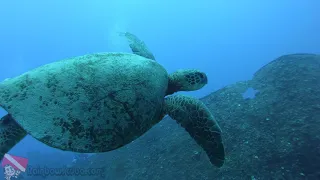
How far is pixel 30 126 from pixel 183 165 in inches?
158

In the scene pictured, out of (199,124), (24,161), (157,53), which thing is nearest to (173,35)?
(157,53)

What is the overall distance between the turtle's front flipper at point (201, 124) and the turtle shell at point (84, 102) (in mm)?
453

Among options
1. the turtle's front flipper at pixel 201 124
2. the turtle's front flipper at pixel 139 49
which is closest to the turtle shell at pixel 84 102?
the turtle's front flipper at pixel 201 124

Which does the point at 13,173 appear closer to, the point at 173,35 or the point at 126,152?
A: the point at 126,152

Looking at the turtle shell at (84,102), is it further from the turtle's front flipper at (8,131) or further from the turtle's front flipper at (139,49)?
the turtle's front flipper at (139,49)

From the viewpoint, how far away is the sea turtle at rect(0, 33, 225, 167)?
9.18 ft

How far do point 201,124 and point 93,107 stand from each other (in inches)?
69.4

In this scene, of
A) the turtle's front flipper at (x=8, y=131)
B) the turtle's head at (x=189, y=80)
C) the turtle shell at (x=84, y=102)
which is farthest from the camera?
the turtle's head at (x=189, y=80)

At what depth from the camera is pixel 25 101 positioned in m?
2.85

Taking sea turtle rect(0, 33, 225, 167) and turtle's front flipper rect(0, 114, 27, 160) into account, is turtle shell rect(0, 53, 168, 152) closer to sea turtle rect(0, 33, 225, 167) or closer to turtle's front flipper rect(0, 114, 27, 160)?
sea turtle rect(0, 33, 225, 167)

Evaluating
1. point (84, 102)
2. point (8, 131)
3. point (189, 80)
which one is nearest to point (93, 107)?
point (84, 102)

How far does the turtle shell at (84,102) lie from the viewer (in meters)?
2.79

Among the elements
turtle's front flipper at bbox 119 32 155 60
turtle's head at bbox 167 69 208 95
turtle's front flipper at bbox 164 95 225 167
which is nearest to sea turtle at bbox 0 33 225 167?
turtle's front flipper at bbox 164 95 225 167

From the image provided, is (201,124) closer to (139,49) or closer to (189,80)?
(189,80)
